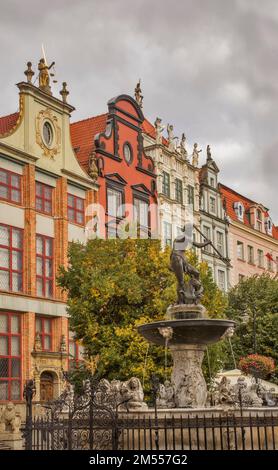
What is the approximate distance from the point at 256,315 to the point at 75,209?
36.2 feet

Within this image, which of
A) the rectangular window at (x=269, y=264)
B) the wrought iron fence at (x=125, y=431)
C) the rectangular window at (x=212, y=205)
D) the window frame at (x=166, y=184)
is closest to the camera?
the wrought iron fence at (x=125, y=431)

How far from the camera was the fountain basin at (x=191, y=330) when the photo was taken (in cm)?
1794

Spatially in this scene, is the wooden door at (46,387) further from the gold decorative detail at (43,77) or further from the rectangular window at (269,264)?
the rectangular window at (269,264)

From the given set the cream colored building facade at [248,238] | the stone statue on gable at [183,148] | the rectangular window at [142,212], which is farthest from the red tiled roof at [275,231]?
the rectangular window at [142,212]

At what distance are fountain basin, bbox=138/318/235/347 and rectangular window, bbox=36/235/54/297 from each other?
748 inches

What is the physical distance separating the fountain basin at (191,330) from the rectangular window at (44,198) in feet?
66.7

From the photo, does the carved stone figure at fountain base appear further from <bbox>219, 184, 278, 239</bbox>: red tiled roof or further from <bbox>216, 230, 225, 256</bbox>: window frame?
<bbox>219, 184, 278, 239</bbox>: red tiled roof

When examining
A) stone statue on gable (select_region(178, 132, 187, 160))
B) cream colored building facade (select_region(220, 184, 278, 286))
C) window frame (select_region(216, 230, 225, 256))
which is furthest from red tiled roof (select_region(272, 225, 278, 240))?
stone statue on gable (select_region(178, 132, 187, 160))

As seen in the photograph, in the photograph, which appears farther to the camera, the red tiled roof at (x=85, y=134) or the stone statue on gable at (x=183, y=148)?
the stone statue on gable at (x=183, y=148)

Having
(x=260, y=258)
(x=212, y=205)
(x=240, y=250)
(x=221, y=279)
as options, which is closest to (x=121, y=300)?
(x=221, y=279)

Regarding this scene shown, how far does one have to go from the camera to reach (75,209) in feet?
134

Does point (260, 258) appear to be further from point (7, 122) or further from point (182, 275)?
point (182, 275)

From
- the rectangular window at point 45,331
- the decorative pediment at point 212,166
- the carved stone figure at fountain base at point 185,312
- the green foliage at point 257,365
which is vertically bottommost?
the green foliage at point 257,365
